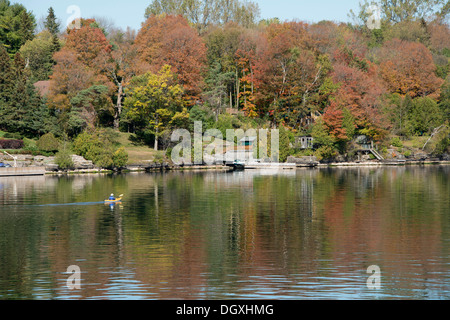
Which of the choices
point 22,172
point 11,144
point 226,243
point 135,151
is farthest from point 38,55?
point 226,243

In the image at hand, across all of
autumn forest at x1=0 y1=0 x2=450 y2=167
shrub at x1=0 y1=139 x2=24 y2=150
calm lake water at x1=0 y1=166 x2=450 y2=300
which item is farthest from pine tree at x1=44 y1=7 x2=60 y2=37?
calm lake water at x1=0 y1=166 x2=450 y2=300

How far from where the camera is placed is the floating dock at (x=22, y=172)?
9019 cm

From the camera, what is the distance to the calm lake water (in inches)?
1064

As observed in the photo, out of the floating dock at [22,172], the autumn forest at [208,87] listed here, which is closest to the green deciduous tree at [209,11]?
the autumn forest at [208,87]

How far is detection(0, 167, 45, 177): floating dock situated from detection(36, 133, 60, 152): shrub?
6.78 m

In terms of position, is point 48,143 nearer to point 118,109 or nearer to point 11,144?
point 11,144

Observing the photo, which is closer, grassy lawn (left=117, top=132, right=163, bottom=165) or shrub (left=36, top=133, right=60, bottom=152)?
shrub (left=36, top=133, right=60, bottom=152)

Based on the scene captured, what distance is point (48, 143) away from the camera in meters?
98.9

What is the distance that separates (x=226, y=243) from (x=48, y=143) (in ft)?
227

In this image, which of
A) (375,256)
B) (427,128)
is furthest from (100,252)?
(427,128)

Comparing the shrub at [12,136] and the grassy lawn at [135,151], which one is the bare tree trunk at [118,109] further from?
the shrub at [12,136]

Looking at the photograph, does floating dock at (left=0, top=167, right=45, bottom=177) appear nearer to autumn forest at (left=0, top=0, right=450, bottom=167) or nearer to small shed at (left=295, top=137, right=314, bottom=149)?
autumn forest at (left=0, top=0, right=450, bottom=167)
